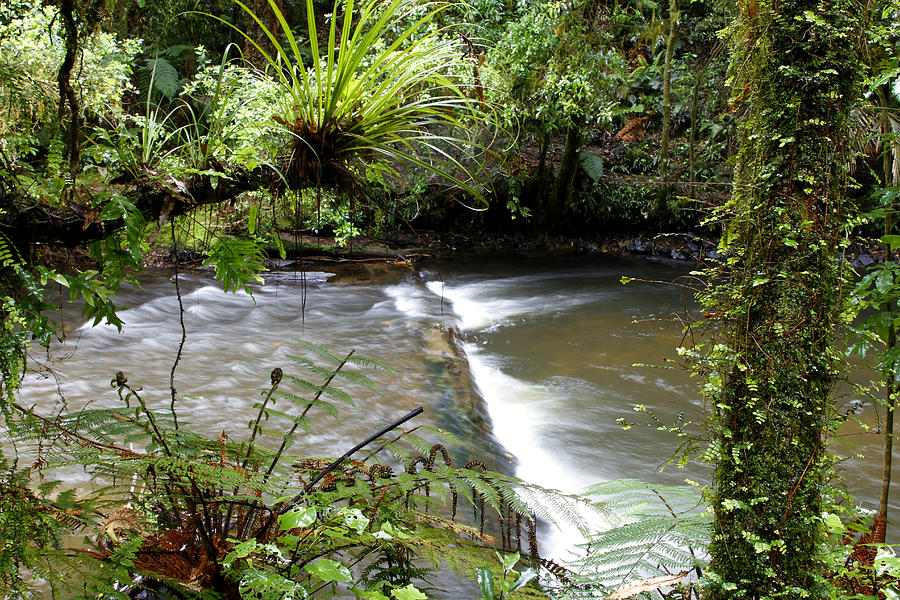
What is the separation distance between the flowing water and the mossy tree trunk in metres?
1.13

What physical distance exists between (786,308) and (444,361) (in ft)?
15.8

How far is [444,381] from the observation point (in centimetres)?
569

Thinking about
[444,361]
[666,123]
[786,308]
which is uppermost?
[666,123]

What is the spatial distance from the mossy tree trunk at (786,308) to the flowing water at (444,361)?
113 centimetres

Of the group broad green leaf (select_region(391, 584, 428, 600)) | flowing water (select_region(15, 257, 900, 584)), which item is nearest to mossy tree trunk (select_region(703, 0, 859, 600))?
broad green leaf (select_region(391, 584, 428, 600))

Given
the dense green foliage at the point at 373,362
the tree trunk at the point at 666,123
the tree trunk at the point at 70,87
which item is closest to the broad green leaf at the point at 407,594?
the dense green foliage at the point at 373,362

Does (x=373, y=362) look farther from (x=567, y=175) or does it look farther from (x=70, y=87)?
(x=567, y=175)

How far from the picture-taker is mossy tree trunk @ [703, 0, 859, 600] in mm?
1474

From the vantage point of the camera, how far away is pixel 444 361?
619cm

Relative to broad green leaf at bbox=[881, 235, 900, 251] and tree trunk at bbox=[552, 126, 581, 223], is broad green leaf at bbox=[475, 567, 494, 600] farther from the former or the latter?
tree trunk at bbox=[552, 126, 581, 223]

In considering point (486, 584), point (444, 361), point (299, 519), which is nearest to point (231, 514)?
point (299, 519)

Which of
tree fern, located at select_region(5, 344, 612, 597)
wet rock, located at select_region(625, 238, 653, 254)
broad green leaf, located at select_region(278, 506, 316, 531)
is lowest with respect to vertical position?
tree fern, located at select_region(5, 344, 612, 597)

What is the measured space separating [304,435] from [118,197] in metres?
3.08

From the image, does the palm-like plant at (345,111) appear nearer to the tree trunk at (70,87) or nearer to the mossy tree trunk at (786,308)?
the tree trunk at (70,87)
